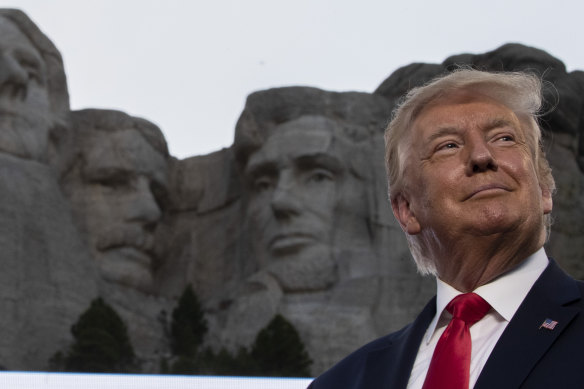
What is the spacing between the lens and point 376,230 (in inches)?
293

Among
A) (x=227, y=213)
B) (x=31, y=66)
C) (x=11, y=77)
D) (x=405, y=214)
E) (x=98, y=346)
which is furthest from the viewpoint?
(x=227, y=213)

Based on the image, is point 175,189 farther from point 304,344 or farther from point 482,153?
point 482,153

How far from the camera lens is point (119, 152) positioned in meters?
7.80

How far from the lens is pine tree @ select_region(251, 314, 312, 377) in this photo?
6.41 m

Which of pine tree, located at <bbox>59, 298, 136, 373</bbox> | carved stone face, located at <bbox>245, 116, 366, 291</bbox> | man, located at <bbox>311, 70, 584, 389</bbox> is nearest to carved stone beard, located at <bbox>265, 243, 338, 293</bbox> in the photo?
carved stone face, located at <bbox>245, 116, 366, 291</bbox>

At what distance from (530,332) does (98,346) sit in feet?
16.6

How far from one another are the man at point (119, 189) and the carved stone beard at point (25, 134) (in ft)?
1.49

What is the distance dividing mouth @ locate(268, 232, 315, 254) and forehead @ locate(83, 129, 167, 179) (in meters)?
1.14

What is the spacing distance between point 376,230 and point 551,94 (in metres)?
1.44

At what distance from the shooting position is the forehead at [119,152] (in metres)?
7.79

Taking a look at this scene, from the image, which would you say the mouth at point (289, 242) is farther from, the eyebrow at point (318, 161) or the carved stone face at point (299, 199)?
the eyebrow at point (318, 161)

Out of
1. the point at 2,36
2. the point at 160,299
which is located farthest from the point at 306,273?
the point at 2,36

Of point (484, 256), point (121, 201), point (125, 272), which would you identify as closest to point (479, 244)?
point (484, 256)

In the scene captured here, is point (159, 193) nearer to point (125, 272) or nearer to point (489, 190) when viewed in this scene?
point (125, 272)
